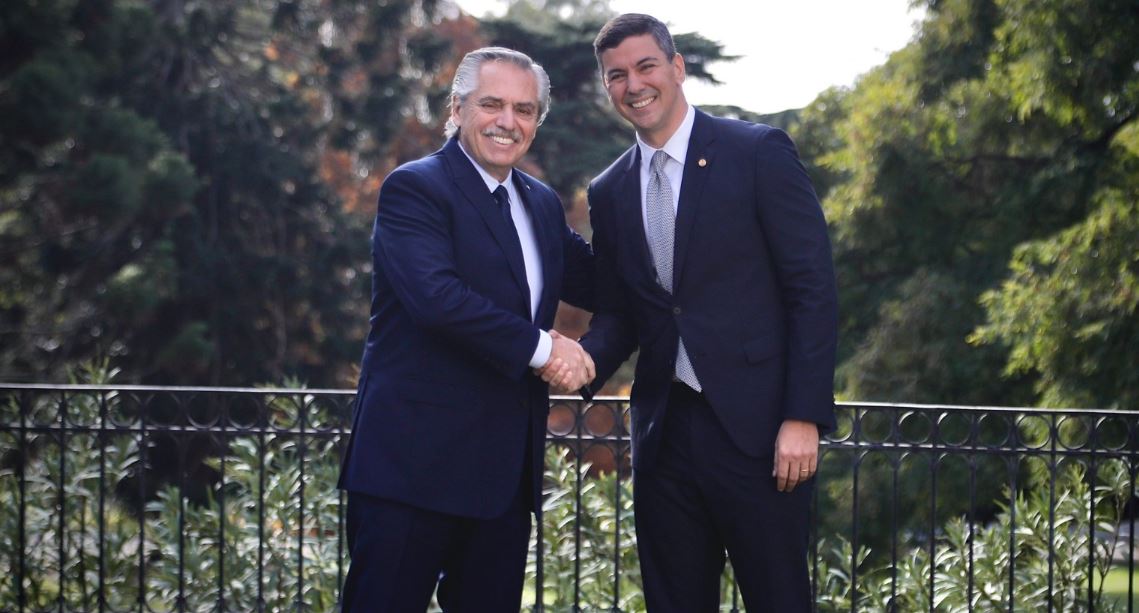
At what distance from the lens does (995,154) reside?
47.0 feet

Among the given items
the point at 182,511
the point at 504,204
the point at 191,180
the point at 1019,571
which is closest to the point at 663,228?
the point at 504,204

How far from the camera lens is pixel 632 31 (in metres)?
3.09

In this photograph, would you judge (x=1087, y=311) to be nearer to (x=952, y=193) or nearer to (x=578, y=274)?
(x=952, y=193)

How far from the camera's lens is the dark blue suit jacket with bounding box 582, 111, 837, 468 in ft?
9.55

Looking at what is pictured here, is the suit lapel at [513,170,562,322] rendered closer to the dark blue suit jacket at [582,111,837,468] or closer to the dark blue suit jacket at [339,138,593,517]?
the dark blue suit jacket at [339,138,593,517]

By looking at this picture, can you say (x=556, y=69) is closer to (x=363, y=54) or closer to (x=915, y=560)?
(x=363, y=54)

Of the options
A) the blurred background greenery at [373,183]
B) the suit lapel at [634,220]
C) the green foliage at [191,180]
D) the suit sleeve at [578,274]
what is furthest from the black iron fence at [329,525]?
the green foliage at [191,180]

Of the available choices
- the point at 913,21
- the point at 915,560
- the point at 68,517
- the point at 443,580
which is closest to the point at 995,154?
the point at 913,21

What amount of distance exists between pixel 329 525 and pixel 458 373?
2.99m

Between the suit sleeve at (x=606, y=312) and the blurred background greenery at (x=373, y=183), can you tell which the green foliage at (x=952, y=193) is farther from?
the suit sleeve at (x=606, y=312)

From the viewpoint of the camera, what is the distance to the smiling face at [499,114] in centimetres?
310

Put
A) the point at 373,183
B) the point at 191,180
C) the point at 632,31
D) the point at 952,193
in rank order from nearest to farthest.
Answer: the point at 632,31 → the point at 952,193 → the point at 191,180 → the point at 373,183

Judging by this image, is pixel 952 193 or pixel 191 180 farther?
pixel 191 180

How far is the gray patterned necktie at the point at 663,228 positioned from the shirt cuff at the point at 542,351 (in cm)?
34
